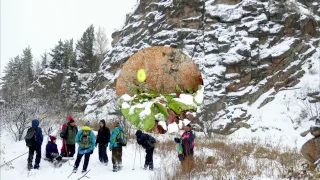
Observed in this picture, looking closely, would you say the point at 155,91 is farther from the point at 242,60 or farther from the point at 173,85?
the point at 242,60

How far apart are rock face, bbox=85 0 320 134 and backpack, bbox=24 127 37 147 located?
602 inches

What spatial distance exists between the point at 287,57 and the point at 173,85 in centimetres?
2682

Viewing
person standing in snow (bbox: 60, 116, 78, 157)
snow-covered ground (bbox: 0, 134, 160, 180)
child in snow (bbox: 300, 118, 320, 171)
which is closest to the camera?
child in snow (bbox: 300, 118, 320, 171)

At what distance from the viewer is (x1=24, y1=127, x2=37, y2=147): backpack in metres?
7.65

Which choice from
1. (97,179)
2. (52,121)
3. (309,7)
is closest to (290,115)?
(309,7)

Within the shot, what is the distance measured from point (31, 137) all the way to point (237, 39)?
70.4 feet

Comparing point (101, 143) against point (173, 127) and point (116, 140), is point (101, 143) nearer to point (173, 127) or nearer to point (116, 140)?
point (116, 140)

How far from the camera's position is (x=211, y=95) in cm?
2308

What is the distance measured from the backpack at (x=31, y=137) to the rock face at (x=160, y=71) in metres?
7.50

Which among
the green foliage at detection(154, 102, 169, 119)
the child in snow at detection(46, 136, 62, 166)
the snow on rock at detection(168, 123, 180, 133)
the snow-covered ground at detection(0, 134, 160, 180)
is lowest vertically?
the snow-covered ground at detection(0, 134, 160, 180)

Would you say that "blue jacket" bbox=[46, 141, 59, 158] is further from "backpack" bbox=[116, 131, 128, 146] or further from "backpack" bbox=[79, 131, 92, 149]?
"backpack" bbox=[116, 131, 128, 146]

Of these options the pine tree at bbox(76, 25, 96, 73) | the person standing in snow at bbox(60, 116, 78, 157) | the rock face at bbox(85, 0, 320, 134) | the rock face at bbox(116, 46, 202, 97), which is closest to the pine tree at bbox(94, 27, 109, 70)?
the pine tree at bbox(76, 25, 96, 73)

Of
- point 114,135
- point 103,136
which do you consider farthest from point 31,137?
point 114,135

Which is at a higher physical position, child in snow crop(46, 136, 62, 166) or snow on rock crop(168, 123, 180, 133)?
snow on rock crop(168, 123, 180, 133)
